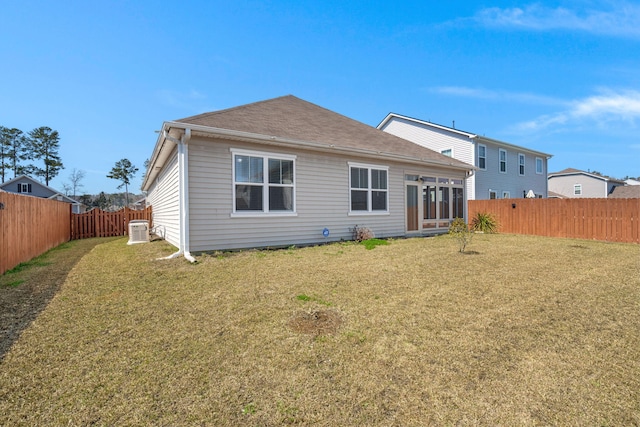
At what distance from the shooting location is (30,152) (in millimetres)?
41031

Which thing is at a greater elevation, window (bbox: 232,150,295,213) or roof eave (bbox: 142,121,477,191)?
roof eave (bbox: 142,121,477,191)

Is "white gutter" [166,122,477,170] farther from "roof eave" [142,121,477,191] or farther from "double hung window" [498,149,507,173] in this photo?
"double hung window" [498,149,507,173]

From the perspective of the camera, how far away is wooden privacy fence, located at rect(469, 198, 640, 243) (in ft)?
34.7

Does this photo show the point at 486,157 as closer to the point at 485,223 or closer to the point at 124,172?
the point at 485,223

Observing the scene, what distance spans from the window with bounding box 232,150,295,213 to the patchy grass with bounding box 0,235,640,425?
3170mm

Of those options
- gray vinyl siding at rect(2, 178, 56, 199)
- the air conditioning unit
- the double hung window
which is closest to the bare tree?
gray vinyl siding at rect(2, 178, 56, 199)

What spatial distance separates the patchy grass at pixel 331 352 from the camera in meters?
1.93

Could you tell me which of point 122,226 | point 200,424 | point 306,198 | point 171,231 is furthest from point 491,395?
point 122,226

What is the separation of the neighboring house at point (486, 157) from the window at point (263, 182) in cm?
1352

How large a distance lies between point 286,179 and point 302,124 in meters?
2.70

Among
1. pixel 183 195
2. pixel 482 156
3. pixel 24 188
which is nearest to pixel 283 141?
pixel 183 195

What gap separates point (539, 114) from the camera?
777 inches

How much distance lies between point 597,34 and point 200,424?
55.5ft

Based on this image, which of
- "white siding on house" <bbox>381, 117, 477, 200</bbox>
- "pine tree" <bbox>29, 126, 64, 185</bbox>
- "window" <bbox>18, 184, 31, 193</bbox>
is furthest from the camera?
"pine tree" <bbox>29, 126, 64, 185</bbox>
